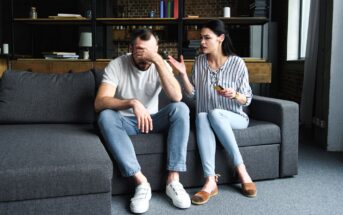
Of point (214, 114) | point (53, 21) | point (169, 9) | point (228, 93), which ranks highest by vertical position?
point (169, 9)

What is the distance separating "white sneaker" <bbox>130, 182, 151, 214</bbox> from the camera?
204 cm

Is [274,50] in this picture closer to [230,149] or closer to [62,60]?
[62,60]

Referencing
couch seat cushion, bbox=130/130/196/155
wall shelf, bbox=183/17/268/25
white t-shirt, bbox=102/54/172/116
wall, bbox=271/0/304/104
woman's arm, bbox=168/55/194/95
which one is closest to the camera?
couch seat cushion, bbox=130/130/196/155

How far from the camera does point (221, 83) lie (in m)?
2.66

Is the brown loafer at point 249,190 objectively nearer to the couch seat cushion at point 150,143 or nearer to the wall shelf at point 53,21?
the couch seat cushion at point 150,143

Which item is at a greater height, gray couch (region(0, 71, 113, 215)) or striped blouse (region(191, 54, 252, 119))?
striped blouse (region(191, 54, 252, 119))

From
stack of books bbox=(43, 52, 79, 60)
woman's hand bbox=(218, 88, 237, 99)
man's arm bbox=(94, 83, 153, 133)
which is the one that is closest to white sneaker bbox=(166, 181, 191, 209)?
man's arm bbox=(94, 83, 153, 133)

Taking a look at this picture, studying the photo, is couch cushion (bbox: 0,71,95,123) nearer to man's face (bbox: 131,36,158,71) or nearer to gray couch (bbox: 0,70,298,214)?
gray couch (bbox: 0,70,298,214)

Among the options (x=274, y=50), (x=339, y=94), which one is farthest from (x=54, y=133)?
(x=274, y=50)

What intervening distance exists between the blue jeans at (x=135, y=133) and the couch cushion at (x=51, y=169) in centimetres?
14

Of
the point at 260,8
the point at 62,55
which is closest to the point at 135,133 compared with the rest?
the point at 62,55

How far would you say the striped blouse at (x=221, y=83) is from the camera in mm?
2645

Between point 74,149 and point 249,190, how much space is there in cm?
103

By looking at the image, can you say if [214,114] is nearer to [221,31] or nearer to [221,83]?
[221,83]
